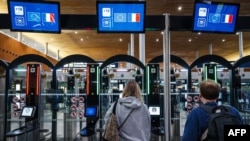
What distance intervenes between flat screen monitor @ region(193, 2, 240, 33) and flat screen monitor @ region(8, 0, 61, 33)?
228 centimetres

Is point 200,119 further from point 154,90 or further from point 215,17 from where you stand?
point 154,90

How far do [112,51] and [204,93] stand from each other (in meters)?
20.2

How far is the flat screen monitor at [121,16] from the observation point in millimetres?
5258

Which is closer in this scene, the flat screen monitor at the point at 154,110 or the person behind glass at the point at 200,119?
the person behind glass at the point at 200,119

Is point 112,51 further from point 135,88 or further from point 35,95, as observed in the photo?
point 135,88

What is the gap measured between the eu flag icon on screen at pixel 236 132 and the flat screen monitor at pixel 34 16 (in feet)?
12.9

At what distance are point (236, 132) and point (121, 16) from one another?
370 centimetres

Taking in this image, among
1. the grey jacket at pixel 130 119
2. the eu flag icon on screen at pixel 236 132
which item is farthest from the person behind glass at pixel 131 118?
the eu flag icon on screen at pixel 236 132

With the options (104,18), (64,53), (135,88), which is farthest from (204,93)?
(64,53)

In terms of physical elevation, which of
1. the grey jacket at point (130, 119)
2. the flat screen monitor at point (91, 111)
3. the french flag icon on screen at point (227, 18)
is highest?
the french flag icon on screen at point (227, 18)

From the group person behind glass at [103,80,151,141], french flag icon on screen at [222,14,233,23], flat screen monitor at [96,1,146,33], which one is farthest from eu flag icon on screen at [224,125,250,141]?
french flag icon on screen at [222,14,233,23]

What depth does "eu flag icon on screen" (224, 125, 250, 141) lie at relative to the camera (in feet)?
6.26

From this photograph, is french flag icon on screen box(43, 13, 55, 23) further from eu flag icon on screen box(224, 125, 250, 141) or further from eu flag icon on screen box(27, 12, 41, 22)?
eu flag icon on screen box(224, 125, 250, 141)

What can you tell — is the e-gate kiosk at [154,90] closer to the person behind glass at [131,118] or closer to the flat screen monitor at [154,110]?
the flat screen monitor at [154,110]
